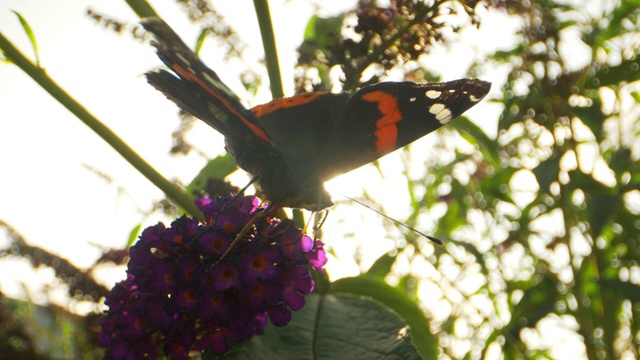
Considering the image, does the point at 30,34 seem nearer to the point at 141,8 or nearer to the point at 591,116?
the point at 141,8

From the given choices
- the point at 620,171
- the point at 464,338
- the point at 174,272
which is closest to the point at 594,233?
the point at 620,171

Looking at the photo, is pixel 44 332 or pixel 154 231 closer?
pixel 154 231

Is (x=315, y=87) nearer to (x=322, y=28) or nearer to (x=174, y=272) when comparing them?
(x=322, y=28)

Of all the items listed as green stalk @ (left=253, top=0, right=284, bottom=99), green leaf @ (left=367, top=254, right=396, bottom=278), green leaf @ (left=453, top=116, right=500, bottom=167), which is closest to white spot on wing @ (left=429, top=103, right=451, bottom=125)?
green leaf @ (left=453, top=116, right=500, bottom=167)

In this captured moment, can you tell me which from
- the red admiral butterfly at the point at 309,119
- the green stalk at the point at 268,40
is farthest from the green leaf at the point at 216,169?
the green stalk at the point at 268,40

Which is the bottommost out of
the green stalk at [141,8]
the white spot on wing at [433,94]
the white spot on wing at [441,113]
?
the white spot on wing at [441,113]

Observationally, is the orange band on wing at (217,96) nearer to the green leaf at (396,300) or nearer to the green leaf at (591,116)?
the green leaf at (396,300)
